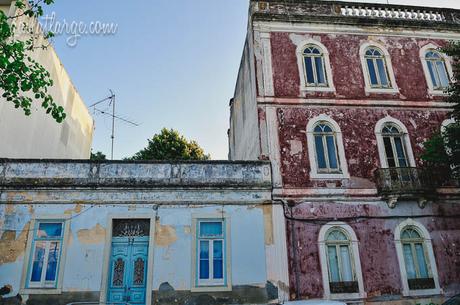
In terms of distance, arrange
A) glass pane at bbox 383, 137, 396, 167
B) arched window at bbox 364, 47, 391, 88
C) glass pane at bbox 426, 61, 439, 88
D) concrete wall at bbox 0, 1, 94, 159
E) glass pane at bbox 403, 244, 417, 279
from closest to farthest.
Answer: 1. glass pane at bbox 403, 244, 417, 279
2. glass pane at bbox 383, 137, 396, 167
3. concrete wall at bbox 0, 1, 94, 159
4. arched window at bbox 364, 47, 391, 88
5. glass pane at bbox 426, 61, 439, 88

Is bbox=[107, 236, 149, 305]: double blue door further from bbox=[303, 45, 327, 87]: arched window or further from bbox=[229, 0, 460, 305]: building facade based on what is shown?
bbox=[303, 45, 327, 87]: arched window

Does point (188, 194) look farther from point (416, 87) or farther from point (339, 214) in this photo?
point (416, 87)

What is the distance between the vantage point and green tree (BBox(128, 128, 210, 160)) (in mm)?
24594

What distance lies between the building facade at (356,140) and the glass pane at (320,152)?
4 centimetres

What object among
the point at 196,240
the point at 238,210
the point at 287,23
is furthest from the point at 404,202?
the point at 287,23

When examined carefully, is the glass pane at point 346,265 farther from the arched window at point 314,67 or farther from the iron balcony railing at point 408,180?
the arched window at point 314,67

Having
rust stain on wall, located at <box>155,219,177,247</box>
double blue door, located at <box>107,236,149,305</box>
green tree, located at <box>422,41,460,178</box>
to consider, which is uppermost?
green tree, located at <box>422,41,460,178</box>

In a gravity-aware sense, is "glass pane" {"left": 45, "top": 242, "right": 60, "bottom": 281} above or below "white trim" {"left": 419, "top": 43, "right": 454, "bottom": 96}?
below

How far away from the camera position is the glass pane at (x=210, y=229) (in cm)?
1124

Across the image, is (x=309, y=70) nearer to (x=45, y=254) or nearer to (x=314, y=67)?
(x=314, y=67)

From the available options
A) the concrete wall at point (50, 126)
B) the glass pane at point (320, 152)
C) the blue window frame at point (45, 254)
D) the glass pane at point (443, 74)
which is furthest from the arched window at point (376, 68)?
the concrete wall at point (50, 126)

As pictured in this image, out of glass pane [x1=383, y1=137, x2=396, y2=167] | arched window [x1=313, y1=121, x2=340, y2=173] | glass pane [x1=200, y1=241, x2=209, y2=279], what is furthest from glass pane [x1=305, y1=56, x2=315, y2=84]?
glass pane [x1=200, y1=241, x2=209, y2=279]

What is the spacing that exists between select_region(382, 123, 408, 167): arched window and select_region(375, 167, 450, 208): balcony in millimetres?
783

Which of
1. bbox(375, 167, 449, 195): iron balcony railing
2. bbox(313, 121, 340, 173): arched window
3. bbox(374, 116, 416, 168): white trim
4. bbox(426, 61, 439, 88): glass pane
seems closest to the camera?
bbox(375, 167, 449, 195): iron balcony railing
